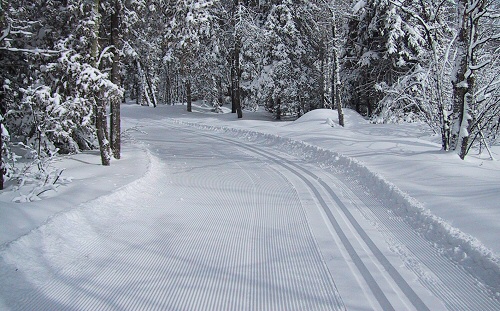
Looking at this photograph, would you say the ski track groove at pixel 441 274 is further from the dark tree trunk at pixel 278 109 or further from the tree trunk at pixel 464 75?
the dark tree trunk at pixel 278 109

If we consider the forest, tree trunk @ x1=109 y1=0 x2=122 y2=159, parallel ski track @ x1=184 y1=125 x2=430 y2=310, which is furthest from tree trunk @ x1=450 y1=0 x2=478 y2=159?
tree trunk @ x1=109 y1=0 x2=122 y2=159

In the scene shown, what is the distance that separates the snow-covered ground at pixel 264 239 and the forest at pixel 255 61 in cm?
236

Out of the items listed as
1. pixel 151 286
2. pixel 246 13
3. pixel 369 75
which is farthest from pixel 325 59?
pixel 151 286

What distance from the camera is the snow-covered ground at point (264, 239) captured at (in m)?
4.06

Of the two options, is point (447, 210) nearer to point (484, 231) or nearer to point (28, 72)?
point (484, 231)

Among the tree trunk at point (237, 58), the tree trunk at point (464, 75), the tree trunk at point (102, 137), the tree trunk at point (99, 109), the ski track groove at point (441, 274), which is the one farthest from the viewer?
the tree trunk at point (237, 58)

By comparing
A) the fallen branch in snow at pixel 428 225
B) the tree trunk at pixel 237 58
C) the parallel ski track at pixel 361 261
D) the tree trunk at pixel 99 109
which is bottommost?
the parallel ski track at pixel 361 261

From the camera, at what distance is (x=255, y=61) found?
2711 centimetres

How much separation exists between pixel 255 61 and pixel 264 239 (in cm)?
2321

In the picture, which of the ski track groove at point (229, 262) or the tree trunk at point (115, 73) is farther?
the tree trunk at point (115, 73)

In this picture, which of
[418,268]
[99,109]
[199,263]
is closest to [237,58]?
[99,109]

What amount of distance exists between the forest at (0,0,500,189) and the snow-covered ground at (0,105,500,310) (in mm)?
2364

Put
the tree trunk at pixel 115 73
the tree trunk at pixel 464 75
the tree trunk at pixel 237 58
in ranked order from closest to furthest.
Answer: the tree trunk at pixel 464 75 → the tree trunk at pixel 115 73 → the tree trunk at pixel 237 58

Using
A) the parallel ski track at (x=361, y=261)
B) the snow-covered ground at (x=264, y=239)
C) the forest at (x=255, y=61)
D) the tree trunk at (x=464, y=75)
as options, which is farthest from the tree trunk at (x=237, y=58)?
the parallel ski track at (x=361, y=261)
